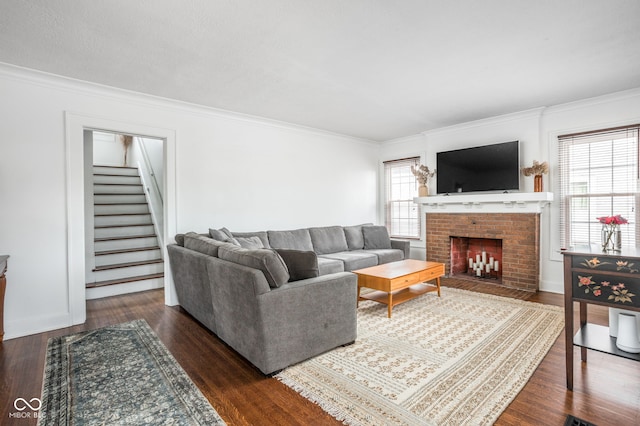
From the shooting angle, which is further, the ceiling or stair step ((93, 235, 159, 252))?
stair step ((93, 235, 159, 252))

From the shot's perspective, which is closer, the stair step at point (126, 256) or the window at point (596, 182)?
the window at point (596, 182)

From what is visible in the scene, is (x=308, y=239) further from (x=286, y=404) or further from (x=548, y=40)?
(x=548, y=40)

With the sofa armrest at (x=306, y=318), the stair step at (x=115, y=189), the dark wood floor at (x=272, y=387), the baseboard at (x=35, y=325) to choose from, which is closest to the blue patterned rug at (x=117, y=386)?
the dark wood floor at (x=272, y=387)

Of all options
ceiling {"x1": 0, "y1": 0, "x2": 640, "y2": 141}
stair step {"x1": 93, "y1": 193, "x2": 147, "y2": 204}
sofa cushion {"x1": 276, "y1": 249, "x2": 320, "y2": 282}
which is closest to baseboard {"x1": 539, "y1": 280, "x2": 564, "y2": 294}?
ceiling {"x1": 0, "y1": 0, "x2": 640, "y2": 141}

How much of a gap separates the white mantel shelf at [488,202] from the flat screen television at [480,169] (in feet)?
0.50

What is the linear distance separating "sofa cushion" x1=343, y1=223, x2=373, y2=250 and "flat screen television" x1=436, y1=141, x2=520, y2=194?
154 centimetres

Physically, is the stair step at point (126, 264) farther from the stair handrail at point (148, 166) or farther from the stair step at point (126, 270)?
the stair handrail at point (148, 166)

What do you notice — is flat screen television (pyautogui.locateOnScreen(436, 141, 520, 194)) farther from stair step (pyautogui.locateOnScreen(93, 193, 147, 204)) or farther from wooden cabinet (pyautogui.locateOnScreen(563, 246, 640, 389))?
stair step (pyautogui.locateOnScreen(93, 193, 147, 204))

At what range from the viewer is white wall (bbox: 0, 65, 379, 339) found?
3.06 meters

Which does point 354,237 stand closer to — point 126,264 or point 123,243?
point 126,264

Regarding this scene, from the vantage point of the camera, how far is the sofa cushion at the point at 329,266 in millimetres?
4141

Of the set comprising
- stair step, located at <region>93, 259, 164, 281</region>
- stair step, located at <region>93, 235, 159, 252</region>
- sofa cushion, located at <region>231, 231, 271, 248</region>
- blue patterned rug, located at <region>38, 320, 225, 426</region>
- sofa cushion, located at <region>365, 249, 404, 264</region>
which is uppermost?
sofa cushion, located at <region>231, 231, 271, 248</region>

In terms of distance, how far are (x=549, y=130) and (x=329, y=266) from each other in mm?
3551

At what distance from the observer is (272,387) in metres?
2.10
